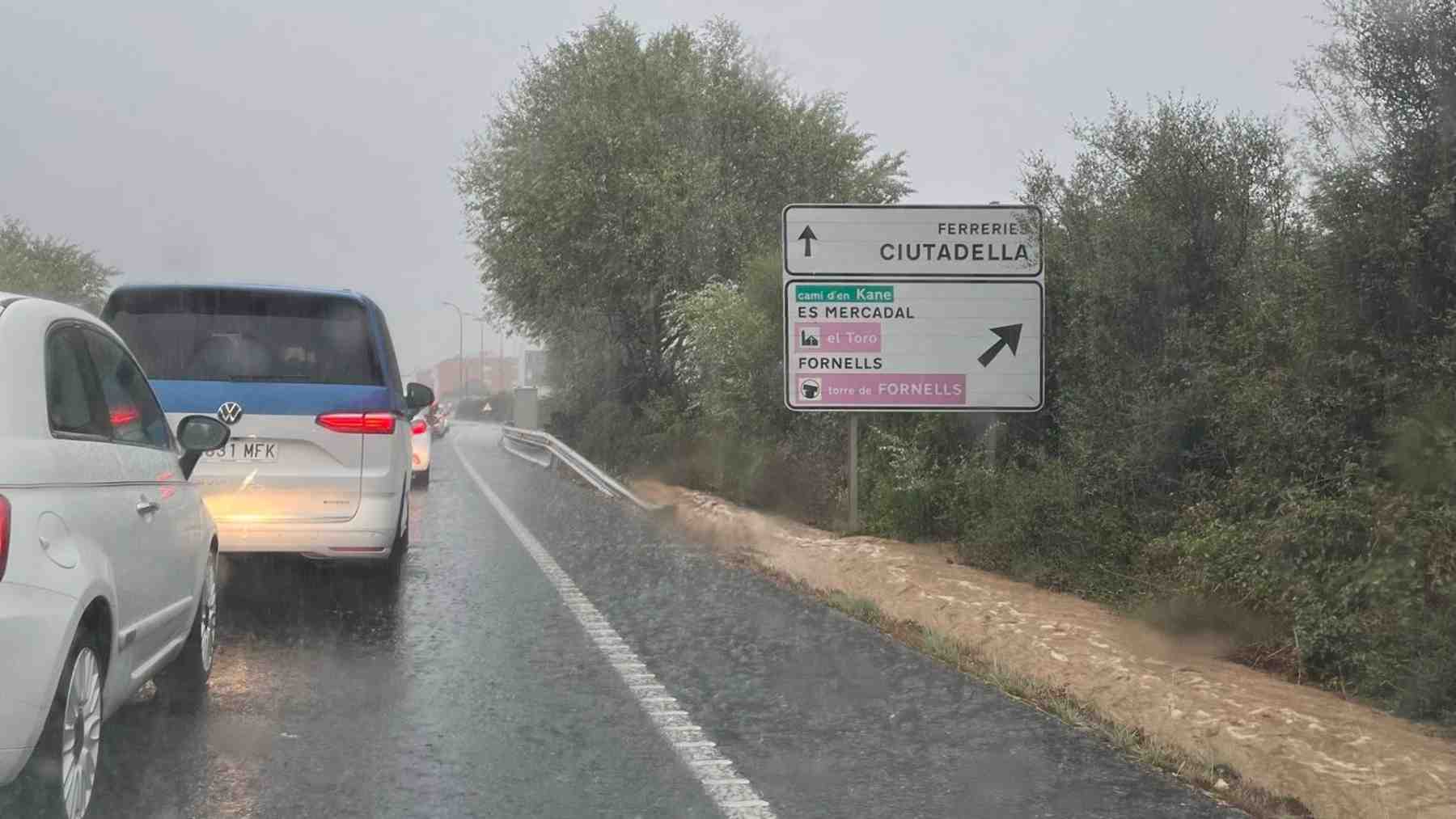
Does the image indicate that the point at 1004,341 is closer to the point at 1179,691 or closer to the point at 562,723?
the point at 1179,691

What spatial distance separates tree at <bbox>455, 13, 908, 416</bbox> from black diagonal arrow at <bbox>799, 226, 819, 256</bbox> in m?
14.2

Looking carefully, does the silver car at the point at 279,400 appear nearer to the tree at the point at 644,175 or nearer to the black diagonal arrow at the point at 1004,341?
the black diagonal arrow at the point at 1004,341

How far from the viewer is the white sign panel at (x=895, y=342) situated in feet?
40.1

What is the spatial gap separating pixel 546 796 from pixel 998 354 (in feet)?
26.1

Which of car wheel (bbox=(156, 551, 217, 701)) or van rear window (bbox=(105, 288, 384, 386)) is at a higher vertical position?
van rear window (bbox=(105, 288, 384, 386))

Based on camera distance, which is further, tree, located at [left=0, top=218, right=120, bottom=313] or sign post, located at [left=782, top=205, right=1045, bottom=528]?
tree, located at [left=0, top=218, right=120, bottom=313]

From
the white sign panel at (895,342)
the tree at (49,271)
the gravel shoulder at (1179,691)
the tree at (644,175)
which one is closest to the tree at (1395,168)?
the gravel shoulder at (1179,691)

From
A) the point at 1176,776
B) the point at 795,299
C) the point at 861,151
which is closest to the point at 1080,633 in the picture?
the point at 1176,776

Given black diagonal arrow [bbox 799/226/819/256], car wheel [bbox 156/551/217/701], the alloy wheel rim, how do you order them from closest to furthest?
the alloy wheel rim
car wheel [bbox 156/551/217/701]
black diagonal arrow [bbox 799/226/819/256]

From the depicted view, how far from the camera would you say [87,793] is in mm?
4426

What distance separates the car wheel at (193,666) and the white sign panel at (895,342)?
6.91 m

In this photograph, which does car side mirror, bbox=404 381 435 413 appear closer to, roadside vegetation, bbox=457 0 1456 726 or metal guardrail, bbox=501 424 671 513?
roadside vegetation, bbox=457 0 1456 726

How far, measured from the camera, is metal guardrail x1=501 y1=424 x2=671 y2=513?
18359mm

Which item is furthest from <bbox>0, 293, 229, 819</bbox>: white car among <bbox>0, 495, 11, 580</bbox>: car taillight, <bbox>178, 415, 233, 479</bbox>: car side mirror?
<bbox>178, 415, 233, 479</bbox>: car side mirror
